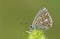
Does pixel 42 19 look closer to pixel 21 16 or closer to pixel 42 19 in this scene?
pixel 42 19

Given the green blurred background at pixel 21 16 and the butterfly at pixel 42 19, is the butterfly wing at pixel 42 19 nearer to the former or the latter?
the butterfly at pixel 42 19

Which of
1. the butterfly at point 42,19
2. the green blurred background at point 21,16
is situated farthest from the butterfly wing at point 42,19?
the green blurred background at point 21,16

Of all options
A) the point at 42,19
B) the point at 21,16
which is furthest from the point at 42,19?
the point at 21,16

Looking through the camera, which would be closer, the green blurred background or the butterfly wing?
the butterfly wing

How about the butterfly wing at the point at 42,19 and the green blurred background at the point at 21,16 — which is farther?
the green blurred background at the point at 21,16

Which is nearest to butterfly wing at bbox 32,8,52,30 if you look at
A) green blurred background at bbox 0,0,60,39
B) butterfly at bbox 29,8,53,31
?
butterfly at bbox 29,8,53,31

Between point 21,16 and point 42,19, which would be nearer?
point 42,19

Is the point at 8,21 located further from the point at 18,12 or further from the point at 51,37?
the point at 51,37

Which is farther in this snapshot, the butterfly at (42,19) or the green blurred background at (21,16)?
the green blurred background at (21,16)

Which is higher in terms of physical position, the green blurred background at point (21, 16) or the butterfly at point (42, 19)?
the green blurred background at point (21, 16)

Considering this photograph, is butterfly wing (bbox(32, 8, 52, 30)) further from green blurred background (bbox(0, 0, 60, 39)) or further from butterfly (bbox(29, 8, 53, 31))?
green blurred background (bbox(0, 0, 60, 39))
